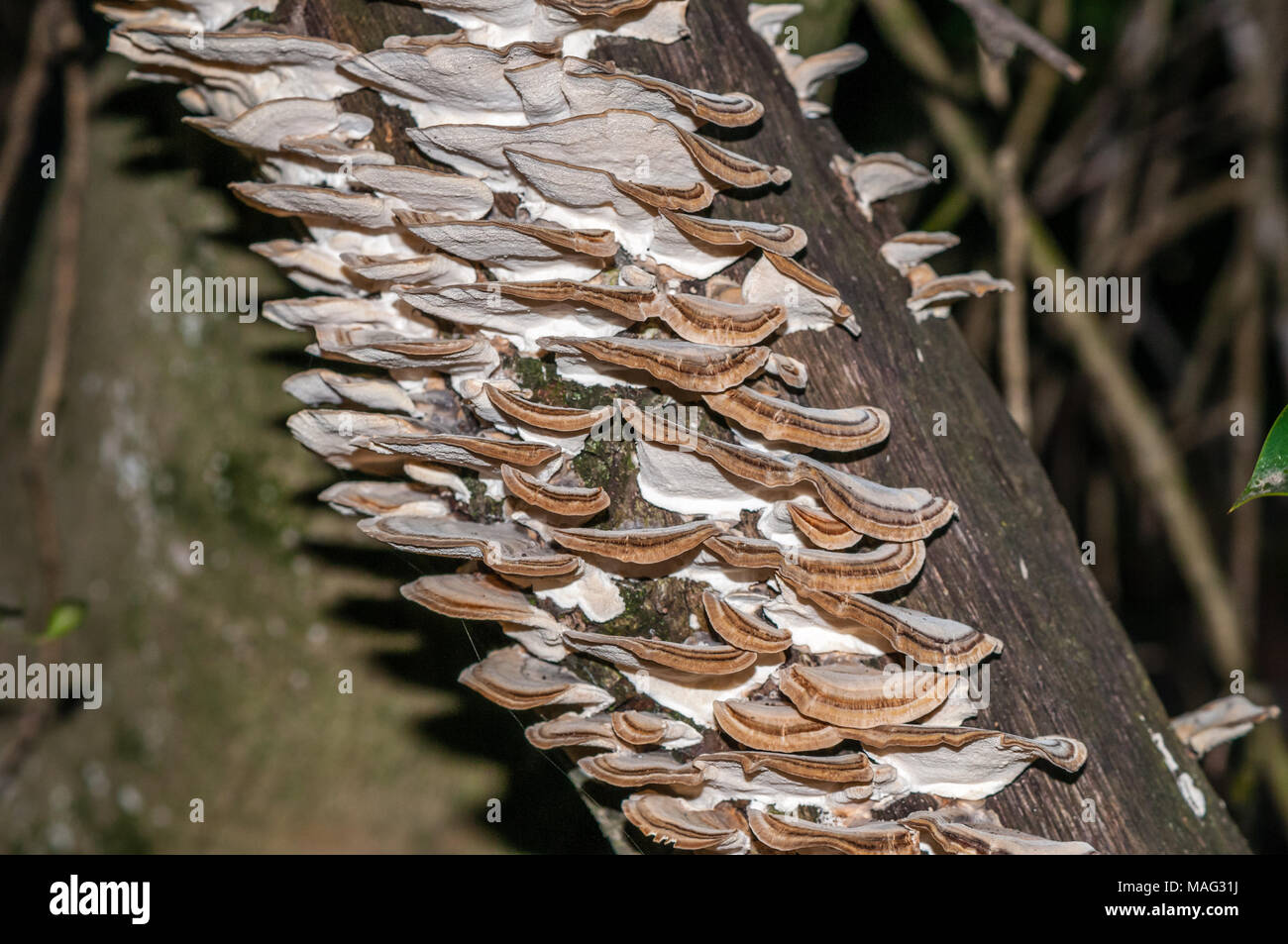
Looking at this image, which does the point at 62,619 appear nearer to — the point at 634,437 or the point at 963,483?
the point at 634,437

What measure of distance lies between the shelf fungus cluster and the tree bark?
0.15 feet

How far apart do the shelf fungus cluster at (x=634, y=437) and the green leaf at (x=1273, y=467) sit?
37 cm

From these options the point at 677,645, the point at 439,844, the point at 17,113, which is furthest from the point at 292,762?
the point at 17,113

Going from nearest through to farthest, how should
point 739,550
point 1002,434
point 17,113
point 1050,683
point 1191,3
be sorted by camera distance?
point 739,550, point 1050,683, point 1002,434, point 17,113, point 1191,3

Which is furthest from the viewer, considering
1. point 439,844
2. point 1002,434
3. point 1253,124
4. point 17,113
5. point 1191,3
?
point 1191,3

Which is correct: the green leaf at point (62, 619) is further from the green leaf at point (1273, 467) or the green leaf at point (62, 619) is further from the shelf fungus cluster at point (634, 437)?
the green leaf at point (1273, 467)

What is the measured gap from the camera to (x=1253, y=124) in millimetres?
3834

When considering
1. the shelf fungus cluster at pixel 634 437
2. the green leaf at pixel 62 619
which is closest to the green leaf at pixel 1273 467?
the shelf fungus cluster at pixel 634 437

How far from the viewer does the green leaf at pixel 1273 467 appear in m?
0.96

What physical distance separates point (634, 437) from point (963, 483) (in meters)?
0.52

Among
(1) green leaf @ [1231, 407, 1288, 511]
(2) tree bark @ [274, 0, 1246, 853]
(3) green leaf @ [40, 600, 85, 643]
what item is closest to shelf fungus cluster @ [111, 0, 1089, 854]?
(2) tree bark @ [274, 0, 1246, 853]

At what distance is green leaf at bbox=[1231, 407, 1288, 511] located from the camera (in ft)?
3.15
